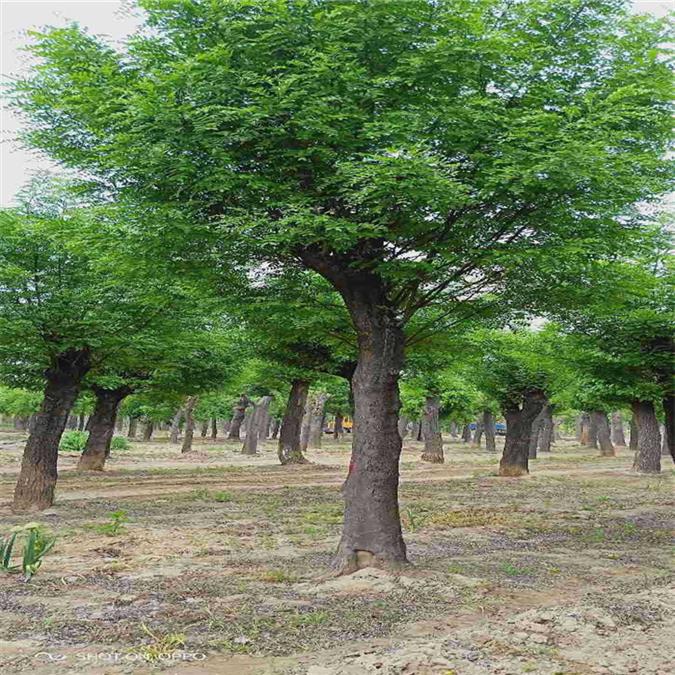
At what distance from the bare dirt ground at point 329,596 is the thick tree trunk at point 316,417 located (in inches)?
880

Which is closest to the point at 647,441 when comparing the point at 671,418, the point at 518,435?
the point at 518,435

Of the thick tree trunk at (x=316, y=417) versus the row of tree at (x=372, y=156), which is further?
the thick tree trunk at (x=316, y=417)

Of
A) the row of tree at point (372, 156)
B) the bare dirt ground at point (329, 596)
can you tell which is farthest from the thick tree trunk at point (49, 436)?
the row of tree at point (372, 156)

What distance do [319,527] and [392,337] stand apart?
4.77 m

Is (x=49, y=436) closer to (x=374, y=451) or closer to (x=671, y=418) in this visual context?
(x=374, y=451)

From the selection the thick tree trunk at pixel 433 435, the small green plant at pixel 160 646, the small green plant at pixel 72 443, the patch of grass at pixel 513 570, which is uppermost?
the thick tree trunk at pixel 433 435

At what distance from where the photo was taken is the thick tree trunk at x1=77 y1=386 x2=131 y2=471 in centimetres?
2353

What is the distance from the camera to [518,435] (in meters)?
24.8

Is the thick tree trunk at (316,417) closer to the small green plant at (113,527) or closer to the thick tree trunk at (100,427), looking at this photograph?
the thick tree trunk at (100,427)

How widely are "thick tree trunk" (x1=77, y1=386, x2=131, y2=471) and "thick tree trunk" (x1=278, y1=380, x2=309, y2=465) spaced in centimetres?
655

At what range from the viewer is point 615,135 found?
21.4 ft

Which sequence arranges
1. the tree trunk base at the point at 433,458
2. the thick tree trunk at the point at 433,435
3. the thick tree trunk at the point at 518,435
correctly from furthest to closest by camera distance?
the thick tree trunk at the point at 433,435 → the tree trunk base at the point at 433,458 → the thick tree trunk at the point at 518,435

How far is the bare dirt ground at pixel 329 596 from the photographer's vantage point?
16.3ft

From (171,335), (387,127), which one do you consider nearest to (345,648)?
(387,127)
